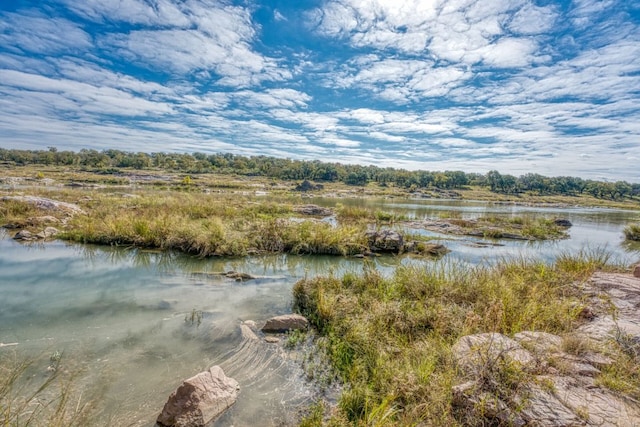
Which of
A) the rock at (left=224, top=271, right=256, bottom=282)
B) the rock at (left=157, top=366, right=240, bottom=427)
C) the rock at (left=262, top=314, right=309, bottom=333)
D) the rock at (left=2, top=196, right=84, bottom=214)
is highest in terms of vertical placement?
the rock at (left=2, top=196, right=84, bottom=214)

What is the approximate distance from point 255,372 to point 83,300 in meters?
5.81

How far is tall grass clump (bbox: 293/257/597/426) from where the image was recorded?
4.25 m

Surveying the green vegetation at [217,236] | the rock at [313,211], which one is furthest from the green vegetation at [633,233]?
the rock at [313,211]

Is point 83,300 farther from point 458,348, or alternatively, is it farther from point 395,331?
point 458,348

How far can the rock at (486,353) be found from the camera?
423 centimetres

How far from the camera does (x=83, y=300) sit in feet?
27.0

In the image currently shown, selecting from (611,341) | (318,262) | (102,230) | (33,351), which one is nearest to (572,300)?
(611,341)

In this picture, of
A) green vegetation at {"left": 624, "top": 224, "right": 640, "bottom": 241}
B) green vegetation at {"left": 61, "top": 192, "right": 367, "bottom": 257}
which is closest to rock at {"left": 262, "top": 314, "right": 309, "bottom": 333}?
green vegetation at {"left": 61, "top": 192, "right": 367, "bottom": 257}

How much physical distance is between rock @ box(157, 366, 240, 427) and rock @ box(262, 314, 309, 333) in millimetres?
2294

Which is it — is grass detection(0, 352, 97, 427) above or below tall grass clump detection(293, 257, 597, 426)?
below

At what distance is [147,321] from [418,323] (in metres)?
6.17

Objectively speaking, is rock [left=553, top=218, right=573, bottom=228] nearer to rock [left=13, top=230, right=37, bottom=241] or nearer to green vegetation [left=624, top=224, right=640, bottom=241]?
green vegetation [left=624, top=224, right=640, bottom=241]

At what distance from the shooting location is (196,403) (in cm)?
419

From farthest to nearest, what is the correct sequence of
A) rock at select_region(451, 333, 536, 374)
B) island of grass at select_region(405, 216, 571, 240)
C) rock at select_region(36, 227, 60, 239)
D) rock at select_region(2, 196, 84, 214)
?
island of grass at select_region(405, 216, 571, 240) < rock at select_region(2, 196, 84, 214) < rock at select_region(36, 227, 60, 239) < rock at select_region(451, 333, 536, 374)
